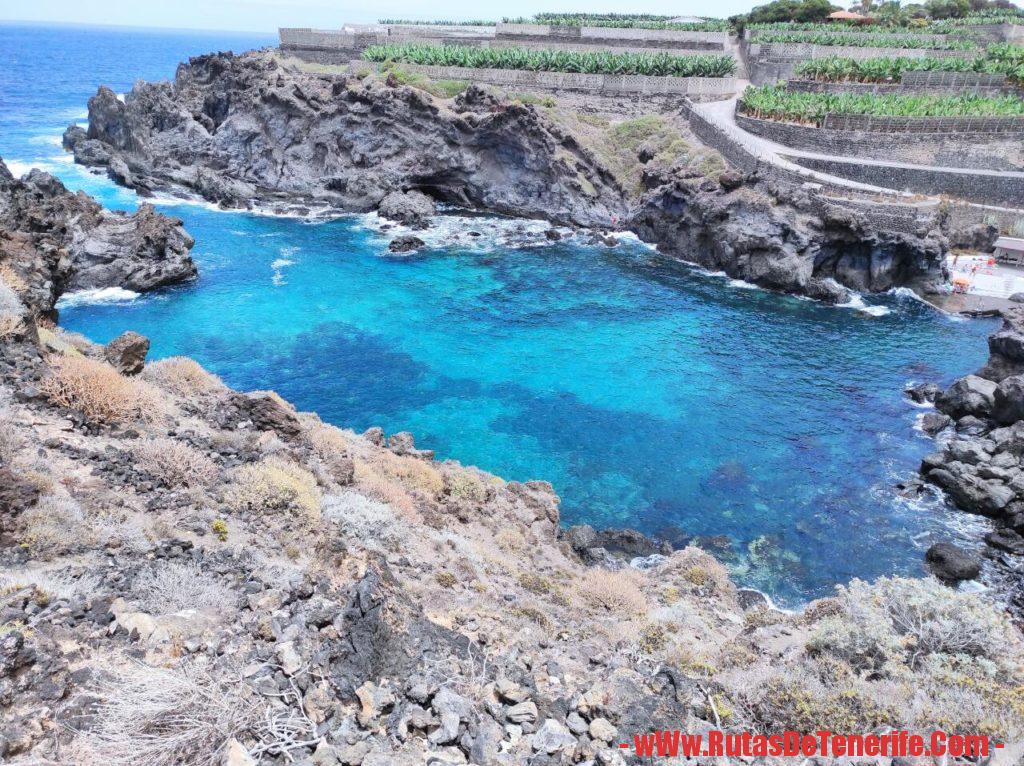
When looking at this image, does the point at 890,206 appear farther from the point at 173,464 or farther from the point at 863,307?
the point at 173,464

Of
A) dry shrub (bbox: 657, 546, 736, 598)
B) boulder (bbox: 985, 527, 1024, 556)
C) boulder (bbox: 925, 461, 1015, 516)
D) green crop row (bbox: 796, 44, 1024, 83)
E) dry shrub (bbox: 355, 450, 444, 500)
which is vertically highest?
green crop row (bbox: 796, 44, 1024, 83)

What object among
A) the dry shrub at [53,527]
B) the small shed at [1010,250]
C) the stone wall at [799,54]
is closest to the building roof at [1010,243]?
the small shed at [1010,250]

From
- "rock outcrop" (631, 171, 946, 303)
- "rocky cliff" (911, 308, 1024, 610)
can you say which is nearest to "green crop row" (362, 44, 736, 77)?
"rock outcrop" (631, 171, 946, 303)

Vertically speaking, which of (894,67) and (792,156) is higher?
(894,67)

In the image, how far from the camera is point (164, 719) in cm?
753

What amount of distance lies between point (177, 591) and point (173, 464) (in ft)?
16.3

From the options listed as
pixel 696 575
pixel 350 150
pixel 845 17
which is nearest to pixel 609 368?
pixel 696 575

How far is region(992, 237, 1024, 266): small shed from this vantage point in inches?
1973

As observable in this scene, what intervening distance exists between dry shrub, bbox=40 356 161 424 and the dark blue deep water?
1456 cm

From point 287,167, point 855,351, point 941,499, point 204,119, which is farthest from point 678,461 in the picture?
point 204,119

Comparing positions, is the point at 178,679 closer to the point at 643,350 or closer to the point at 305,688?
the point at 305,688

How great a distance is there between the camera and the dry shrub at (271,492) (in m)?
14.1

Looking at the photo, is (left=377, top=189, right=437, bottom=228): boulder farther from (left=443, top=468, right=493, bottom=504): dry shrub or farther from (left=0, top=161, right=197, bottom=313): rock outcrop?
(left=443, top=468, right=493, bottom=504): dry shrub

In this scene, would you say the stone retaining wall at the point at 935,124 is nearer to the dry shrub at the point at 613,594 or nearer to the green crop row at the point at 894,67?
the green crop row at the point at 894,67
